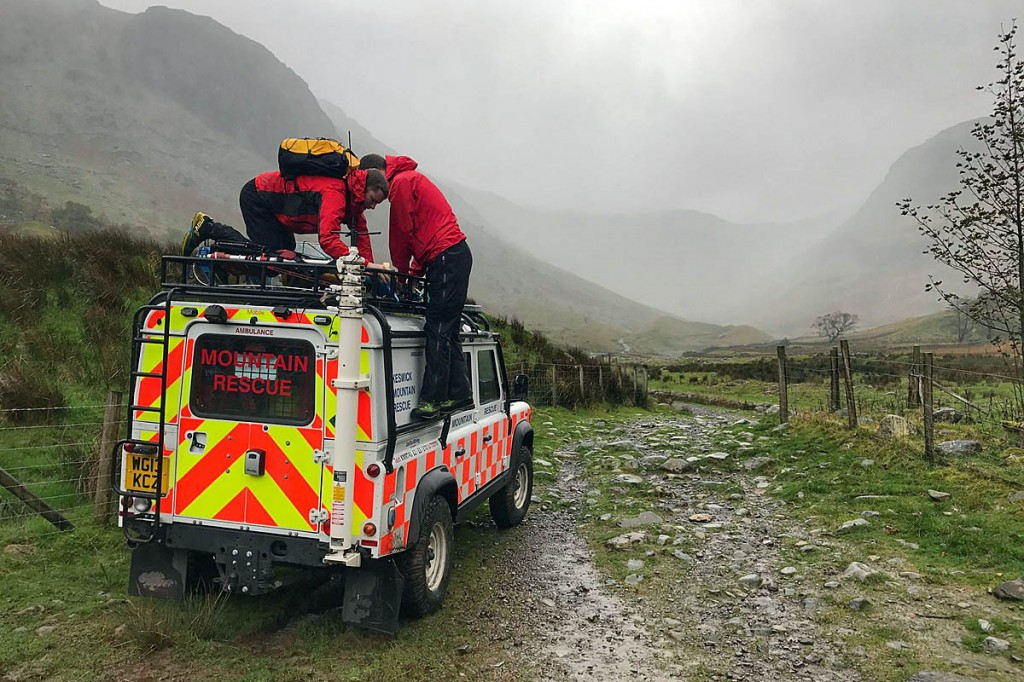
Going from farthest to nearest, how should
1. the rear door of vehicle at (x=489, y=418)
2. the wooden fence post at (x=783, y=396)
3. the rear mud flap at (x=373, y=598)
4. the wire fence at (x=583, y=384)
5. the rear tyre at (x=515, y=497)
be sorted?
the wire fence at (x=583, y=384) < the wooden fence post at (x=783, y=396) < the rear tyre at (x=515, y=497) < the rear door of vehicle at (x=489, y=418) < the rear mud flap at (x=373, y=598)

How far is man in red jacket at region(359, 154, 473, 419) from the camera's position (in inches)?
202

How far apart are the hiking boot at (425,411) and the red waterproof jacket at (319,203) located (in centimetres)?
143

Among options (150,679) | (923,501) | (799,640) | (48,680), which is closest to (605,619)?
(799,640)

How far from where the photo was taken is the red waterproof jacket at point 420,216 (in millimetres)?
5305

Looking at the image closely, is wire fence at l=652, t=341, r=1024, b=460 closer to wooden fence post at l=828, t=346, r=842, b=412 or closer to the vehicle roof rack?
wooden fence post at l=828, t=346, r=842, b=412

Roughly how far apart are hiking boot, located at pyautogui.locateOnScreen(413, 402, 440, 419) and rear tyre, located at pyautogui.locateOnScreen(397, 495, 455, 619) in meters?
0.66

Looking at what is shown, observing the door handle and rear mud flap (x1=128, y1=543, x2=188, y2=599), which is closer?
the door handle

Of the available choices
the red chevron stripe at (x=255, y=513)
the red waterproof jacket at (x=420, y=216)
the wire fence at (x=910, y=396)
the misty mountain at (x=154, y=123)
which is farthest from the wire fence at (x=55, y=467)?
the misty mountain at (x=154, y=123)

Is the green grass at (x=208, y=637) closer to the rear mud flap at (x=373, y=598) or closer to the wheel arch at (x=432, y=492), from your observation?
the rear mud flap at (x=373, y=598)

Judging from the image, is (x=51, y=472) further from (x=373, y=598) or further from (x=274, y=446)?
(x=373, y=598)

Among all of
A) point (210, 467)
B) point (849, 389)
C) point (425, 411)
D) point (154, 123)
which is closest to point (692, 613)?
point (425, 411)

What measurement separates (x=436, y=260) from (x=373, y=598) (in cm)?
264

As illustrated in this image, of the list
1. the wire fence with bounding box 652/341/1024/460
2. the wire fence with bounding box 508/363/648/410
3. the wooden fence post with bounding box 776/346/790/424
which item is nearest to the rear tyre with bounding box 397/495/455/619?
the wire fence with bounding box 652/341/1024/460

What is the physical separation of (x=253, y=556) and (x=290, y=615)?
3.25 ft
